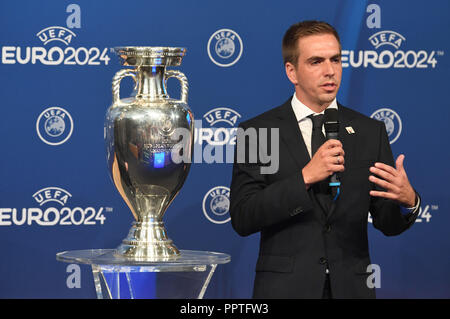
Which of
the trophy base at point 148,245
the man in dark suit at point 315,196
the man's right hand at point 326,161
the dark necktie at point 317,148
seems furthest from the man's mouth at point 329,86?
the trophy base at point 148,245

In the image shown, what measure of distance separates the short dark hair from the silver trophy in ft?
1.70

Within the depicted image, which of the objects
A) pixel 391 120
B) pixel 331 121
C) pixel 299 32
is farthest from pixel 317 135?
pixel 391 120

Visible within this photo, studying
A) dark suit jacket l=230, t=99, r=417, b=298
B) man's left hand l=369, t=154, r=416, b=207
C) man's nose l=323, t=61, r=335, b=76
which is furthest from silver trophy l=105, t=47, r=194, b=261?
man's left hand l=369, t=154, r=416, b=207

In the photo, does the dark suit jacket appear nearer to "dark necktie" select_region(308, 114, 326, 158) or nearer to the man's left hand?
"dark necktie" select_region(308, 114, 326, 158)

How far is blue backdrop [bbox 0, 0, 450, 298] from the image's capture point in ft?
12.9

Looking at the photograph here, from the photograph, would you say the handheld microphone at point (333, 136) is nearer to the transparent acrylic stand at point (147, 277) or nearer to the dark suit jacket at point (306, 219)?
the dark suit jacket at point (306, 219)

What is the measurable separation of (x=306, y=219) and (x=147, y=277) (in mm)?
653

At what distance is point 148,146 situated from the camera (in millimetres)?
2594

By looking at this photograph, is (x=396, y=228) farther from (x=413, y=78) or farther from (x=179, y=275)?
(x=413, y=78)

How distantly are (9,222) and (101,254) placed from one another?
1416 millimetres

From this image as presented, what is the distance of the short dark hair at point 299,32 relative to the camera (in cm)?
293
